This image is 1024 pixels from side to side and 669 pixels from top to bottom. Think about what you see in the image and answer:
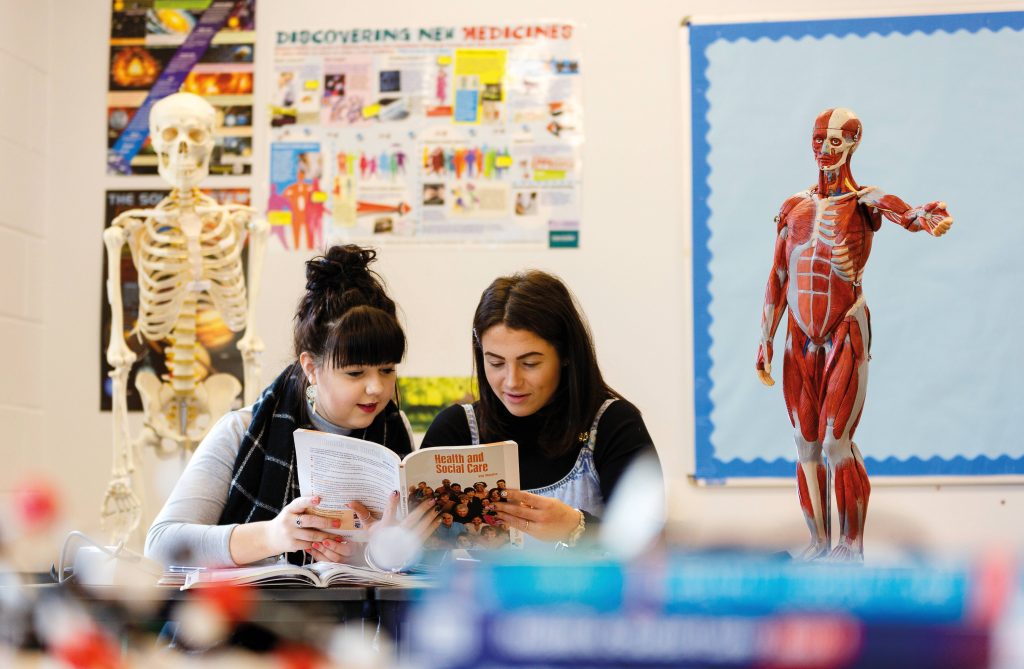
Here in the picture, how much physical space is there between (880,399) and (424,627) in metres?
3.44

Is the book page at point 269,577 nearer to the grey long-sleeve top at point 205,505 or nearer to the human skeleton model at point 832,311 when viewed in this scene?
the grey long-sleeve top at point 205,505

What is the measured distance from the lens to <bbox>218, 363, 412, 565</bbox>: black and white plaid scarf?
198cm

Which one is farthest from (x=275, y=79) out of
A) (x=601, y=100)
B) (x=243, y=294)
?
(x=601, y=100)

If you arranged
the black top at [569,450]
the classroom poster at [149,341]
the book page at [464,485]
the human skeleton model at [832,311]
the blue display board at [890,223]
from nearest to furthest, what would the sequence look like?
the book page at [464,485]
the human skeleton model at [832,311]
the black top at [569,450]
the blue display board at [890,223]
the classroom poster at [149,341]

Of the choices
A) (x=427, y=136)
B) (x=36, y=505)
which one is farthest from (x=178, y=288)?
(x=36, y=505)

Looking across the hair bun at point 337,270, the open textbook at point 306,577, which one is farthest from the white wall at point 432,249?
the open textbook at point 306,577

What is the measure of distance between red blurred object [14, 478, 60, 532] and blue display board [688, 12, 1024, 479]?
3.33 metres

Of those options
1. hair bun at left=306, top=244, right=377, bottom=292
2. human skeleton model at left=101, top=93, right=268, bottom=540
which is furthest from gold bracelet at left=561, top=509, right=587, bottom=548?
human skeleton model at left=101, top=93, right=268, bottom=540

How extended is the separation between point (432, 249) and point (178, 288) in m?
0.89

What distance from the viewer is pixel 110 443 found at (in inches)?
149

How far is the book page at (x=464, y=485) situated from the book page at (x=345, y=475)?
0.05 m

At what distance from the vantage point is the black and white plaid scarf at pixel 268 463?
198 cm

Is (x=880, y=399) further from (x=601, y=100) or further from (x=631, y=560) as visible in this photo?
(x=631, y=560)

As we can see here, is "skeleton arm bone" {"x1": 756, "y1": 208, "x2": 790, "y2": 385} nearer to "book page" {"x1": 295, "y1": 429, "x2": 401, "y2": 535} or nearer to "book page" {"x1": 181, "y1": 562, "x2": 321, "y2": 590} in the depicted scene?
"book page" {"x1": 295, "y1": 429, "x2": 401, "y2": 535}
